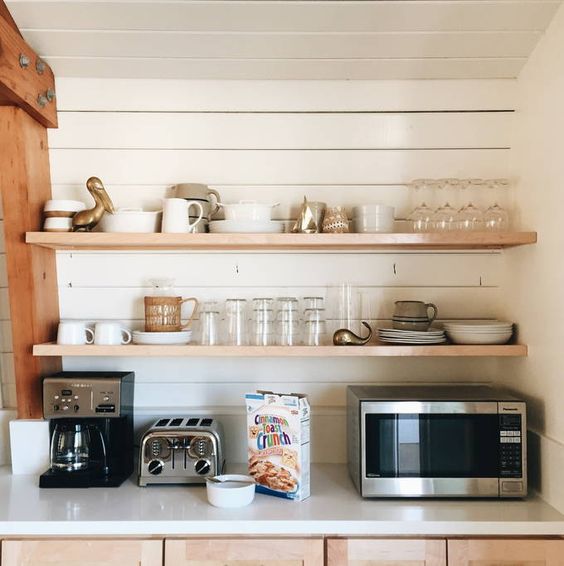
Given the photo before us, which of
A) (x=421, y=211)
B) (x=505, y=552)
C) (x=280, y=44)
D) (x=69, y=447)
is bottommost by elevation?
(x=505, y=552)

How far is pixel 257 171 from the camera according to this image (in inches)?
83.4

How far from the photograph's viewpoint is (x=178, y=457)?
1.86 meters

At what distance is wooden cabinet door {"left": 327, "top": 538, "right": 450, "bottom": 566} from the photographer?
1.57 m

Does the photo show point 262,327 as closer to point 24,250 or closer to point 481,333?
point 481,333

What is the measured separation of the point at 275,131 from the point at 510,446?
135 centimetres

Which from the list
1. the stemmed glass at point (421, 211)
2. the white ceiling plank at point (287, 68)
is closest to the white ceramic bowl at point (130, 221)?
the white ceiling plank at point (287, 68)

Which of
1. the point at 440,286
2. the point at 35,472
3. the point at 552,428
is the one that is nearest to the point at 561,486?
the point at 552,428

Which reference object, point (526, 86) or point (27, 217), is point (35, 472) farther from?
point (526, 86)

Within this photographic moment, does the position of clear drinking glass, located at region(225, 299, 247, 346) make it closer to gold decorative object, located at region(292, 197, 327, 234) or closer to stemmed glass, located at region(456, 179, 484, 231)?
gold decorative object, located at region(292, 197, 327, 234)

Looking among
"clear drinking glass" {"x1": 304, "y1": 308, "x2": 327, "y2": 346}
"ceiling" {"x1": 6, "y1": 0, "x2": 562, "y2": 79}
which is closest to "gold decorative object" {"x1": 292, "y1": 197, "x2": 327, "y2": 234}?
"clear drinking glass" {"x1": 304, "y1": 308, "x2": 327, "y2": 346}

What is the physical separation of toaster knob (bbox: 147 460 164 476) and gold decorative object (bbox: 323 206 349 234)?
0.95m

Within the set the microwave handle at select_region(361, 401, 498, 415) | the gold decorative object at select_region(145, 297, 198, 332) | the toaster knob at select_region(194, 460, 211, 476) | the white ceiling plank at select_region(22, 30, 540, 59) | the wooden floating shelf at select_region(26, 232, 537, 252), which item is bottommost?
the toaster knob at select_region(194, 460, 211, 476)

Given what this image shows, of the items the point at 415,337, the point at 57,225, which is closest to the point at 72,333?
the point at 57,225

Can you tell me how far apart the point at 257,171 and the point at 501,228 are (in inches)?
35.4
